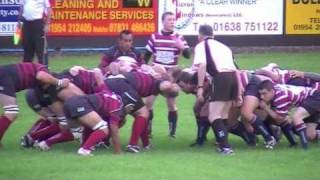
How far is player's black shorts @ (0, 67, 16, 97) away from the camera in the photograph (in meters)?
10.7

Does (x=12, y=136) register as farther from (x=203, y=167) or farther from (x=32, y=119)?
(x=203, y=167)

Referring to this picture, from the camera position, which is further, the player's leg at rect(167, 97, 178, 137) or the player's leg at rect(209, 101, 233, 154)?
the player's leg at rect(167, 97, 178, 137)

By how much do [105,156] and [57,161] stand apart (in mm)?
626

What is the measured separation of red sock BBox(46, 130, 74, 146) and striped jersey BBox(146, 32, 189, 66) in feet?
7.52

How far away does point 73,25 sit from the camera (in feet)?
73.0

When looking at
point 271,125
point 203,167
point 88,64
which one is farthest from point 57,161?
point 88,64

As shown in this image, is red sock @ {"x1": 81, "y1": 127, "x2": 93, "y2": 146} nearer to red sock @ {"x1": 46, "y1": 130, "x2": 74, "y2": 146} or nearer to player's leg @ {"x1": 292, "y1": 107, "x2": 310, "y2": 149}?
red sock @ {"x1": 46, "y1": 130, "x2": 74, "y2": 146}

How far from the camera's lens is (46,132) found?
1115 centimetres

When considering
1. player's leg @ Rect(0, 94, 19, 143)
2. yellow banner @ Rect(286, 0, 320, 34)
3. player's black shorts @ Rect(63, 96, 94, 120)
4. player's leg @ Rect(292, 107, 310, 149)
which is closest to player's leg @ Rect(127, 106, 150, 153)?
player's black shorts @ Rect(63, 96, 94, 120)

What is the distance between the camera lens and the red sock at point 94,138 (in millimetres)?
10305

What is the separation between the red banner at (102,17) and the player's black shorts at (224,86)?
470 inches

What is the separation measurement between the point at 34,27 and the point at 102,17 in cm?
583

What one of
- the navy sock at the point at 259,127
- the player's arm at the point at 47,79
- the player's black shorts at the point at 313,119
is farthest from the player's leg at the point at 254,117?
the player's arm at the point at 47,79

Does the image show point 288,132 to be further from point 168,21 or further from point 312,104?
point 168,21
